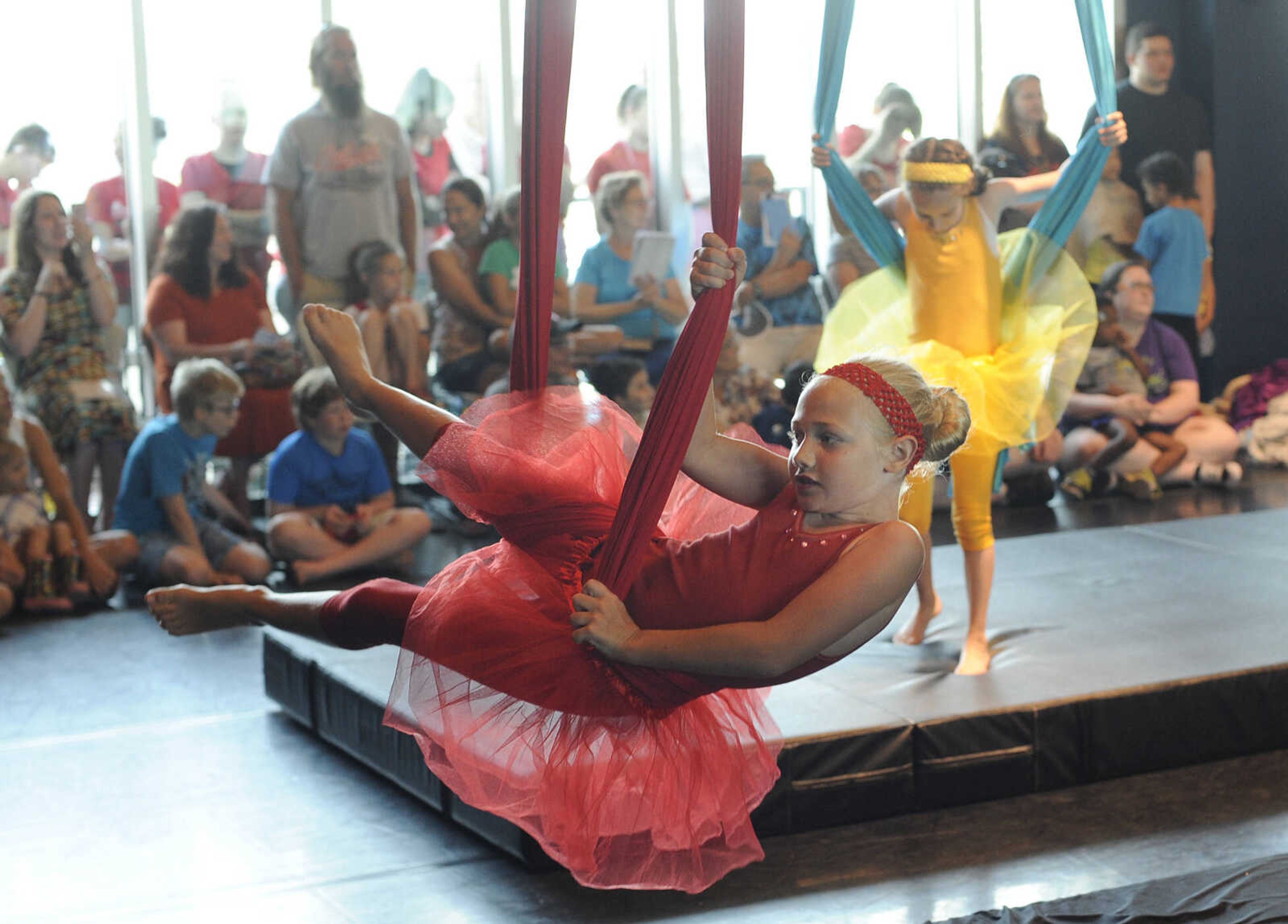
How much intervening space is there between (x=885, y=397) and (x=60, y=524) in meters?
3.44

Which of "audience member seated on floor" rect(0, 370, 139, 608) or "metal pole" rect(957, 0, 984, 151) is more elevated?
"metal pole" rect(957, 0, 984, 151)

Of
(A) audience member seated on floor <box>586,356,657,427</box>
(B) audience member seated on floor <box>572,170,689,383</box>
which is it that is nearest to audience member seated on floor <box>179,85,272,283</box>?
(B) audience member seated on floor <box>572,170,689,383</box>

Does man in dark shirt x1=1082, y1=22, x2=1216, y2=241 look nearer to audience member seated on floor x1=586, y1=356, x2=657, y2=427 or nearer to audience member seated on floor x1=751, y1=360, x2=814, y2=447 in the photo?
audience member seated on floor x1=751, y1=360, x2=814, y2=447

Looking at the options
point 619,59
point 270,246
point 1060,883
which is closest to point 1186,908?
point 1060,883

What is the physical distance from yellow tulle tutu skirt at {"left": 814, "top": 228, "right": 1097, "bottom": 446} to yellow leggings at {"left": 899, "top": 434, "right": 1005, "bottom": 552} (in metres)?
0.12

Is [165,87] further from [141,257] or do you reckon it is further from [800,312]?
[800,312]

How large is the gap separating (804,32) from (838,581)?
645cm

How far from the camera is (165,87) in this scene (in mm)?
6293

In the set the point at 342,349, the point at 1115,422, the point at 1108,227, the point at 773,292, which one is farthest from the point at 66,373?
the point at 1108,227

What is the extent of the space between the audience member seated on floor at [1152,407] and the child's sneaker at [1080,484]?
0.17 feet

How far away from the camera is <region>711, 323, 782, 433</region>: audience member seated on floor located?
5.91 metres

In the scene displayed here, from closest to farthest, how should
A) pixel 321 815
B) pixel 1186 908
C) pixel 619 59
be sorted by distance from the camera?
pixel 1186 908 < pixel 321 815 < pixel 619 59

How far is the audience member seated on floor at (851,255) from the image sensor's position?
6.15 metres

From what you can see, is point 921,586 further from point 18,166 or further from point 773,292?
point 18,166
